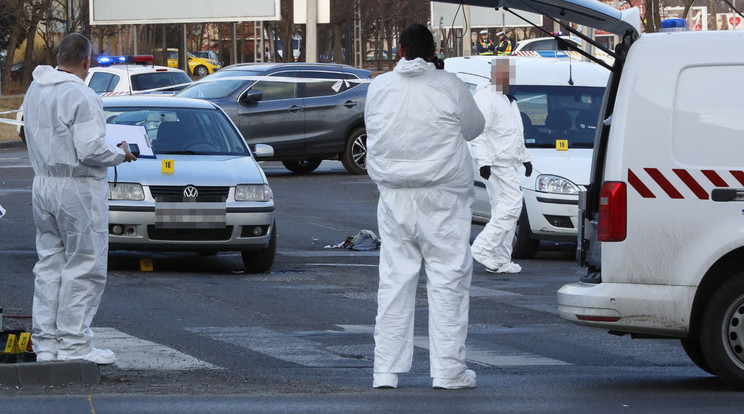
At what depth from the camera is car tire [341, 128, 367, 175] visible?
22922mm

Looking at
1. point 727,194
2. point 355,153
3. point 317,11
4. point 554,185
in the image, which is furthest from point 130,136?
point 317,11

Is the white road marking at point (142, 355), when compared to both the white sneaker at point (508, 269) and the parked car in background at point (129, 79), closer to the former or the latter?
the white sneaker at point (508, 269)

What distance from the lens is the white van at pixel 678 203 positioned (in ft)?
22.6

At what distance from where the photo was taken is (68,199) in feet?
24.3

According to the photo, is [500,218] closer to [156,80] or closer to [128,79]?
[128,79]

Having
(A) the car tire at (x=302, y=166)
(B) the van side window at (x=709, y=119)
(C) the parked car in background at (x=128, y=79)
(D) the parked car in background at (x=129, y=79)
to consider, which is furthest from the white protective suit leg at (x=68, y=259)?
(C) the parked car in background at (x=128, y=79)

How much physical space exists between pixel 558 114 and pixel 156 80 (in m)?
13.9

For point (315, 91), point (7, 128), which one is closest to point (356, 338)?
point (315, 91)

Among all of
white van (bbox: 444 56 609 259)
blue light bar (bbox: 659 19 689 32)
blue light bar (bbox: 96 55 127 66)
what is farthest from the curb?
blue light bar (bbox: 96 55 127 66)

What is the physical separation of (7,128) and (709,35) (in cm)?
3242

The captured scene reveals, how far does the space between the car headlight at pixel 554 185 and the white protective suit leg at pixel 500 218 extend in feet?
2.61

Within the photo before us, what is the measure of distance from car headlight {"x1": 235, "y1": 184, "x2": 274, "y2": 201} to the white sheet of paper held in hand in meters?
2.84

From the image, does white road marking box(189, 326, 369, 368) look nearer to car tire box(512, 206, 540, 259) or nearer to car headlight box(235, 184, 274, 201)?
car headlight box(235, 184, 274, 201)

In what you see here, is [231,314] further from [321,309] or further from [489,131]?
[489,131]
